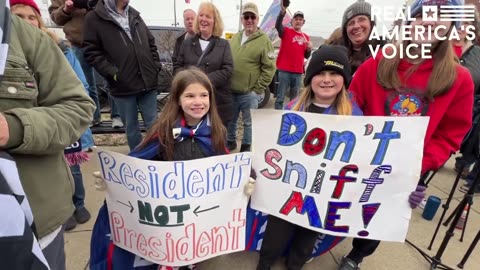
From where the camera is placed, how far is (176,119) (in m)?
1.88

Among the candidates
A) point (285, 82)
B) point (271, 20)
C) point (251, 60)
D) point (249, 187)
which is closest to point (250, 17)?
point (251, 60)

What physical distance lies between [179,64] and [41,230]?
256 centimetres

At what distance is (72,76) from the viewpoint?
1.05m

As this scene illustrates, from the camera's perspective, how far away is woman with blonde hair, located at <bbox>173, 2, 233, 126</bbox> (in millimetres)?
3098

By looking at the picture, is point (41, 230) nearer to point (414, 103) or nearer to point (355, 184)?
point (355, 184)

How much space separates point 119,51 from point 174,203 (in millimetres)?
1871

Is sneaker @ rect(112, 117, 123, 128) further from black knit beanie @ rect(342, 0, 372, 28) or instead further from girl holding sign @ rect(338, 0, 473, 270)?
girl holding sign @ rect(338, 0, 473, 270)

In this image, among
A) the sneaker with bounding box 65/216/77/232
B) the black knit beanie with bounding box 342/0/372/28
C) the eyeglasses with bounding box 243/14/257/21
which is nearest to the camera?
the black knit beanie with bounding box 342/0/372/28

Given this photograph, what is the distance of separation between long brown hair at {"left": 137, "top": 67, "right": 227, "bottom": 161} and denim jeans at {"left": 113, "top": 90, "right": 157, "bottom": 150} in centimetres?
127

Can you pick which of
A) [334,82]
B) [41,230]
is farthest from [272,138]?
[41,230]

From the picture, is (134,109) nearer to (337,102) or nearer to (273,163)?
(273,163)

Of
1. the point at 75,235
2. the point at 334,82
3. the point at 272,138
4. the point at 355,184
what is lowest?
the point at 75,235

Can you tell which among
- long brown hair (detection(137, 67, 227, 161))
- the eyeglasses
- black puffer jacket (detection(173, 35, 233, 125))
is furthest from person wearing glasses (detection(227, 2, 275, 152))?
long brown hair (detection(137, 67, 227, 161))

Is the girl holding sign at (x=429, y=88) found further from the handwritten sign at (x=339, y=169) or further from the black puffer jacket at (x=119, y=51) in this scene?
the black puffer jacket at (x=119, y=51)
